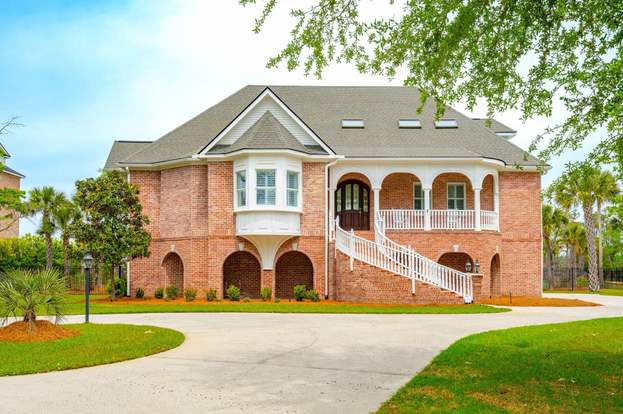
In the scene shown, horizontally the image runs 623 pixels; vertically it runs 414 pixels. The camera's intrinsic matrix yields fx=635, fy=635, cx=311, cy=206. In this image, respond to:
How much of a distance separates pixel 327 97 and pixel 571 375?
25.8 m

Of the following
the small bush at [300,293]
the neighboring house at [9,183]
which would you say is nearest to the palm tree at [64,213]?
the neighboring house at [9,183]

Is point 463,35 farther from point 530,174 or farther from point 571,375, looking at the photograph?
point 530,174

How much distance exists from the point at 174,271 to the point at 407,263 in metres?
10.6

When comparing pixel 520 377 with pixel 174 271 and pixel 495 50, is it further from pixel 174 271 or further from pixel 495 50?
pixel 174 271

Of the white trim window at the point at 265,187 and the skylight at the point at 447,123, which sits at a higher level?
the skylight at the point at 447,123

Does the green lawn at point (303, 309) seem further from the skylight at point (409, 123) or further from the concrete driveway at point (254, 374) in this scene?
the skylight at point (409, 123)

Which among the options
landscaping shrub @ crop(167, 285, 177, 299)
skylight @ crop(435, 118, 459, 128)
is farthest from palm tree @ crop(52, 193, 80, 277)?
skylight @ crop(435, 118, 459, 128)

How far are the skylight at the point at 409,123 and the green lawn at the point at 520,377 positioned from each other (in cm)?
1853

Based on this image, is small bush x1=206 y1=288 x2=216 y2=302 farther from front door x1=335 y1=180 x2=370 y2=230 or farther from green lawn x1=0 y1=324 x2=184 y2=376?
green lawn x1=0 y1=324 x2=184 y2=376

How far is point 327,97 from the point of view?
110 feet

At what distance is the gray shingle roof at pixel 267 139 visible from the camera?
25.0 meters

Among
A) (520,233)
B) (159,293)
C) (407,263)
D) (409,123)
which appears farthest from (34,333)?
(520,233)

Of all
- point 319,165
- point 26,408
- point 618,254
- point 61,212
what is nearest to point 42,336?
point 26,408

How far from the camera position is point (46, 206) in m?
41.8
